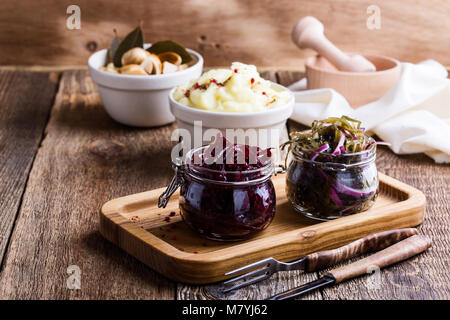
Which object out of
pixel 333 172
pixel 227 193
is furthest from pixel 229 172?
pixel 333 172

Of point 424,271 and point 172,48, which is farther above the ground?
point 172,48

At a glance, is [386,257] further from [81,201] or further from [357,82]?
[357,82]

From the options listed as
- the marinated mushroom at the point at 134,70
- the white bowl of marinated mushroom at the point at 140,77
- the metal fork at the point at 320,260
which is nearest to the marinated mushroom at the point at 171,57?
the white bowl of marinated mushroom at the point at 140,77

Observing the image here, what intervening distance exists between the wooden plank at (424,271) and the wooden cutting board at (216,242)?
0.21ft

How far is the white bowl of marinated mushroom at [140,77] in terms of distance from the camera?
1.73 metres

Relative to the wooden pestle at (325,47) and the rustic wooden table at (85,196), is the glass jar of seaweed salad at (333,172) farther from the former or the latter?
the wooden pestle at (325,47)

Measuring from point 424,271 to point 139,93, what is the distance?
0.98 meters

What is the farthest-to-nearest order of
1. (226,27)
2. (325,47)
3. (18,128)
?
(226,27) < (325,47) < (18,128)

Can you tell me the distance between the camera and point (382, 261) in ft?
3.52

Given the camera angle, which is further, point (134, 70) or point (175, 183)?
point (134, 70)

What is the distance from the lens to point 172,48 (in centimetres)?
188

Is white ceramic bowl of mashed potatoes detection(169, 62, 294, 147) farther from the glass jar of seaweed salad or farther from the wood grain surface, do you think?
the wood grain surface

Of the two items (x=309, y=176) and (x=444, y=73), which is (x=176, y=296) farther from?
(x=444, y=73)

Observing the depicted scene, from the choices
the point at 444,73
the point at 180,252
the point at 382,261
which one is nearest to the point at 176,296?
the point at 180,252
